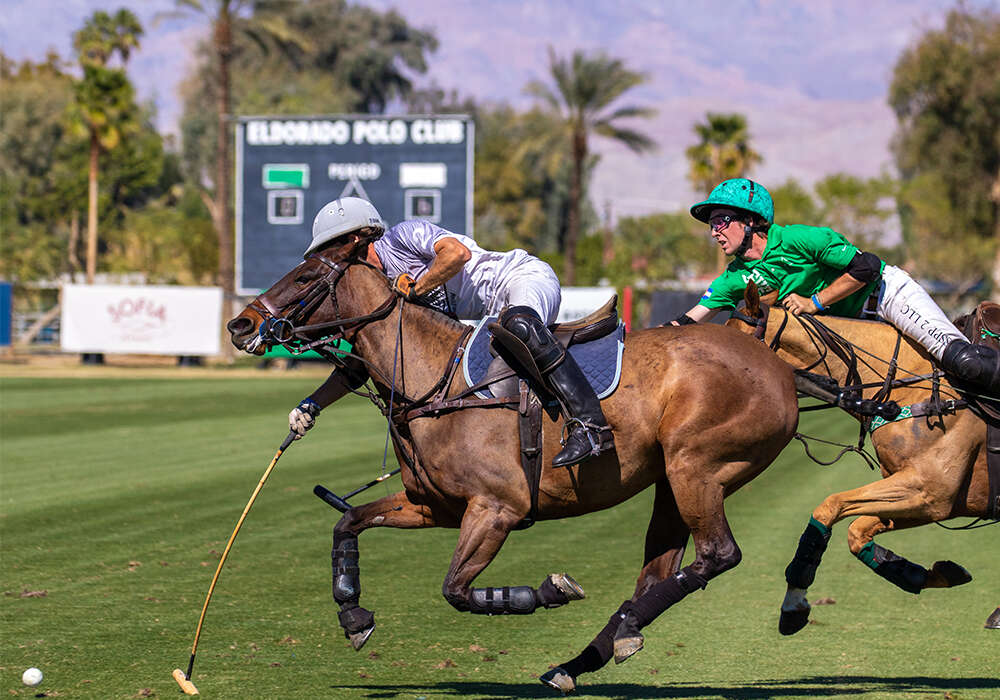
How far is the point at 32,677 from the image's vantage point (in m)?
6.71

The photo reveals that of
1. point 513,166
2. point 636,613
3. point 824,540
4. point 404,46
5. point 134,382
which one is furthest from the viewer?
point 404,46

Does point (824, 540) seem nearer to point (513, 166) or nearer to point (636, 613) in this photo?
point (636, 613)

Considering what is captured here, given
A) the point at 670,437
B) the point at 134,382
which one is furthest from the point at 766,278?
the point at 134,382

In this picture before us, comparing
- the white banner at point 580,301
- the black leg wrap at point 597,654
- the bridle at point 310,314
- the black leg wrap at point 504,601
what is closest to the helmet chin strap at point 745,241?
the bridle at point 310,314

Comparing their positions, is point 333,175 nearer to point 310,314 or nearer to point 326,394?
point 326,394

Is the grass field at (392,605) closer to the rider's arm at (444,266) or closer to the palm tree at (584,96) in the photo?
the rider's arm at (444,266)

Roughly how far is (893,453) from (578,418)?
2098 mm

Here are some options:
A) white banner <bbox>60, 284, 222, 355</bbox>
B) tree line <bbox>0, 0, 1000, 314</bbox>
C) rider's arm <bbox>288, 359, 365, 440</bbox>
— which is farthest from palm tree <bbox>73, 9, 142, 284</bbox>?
rider's arm <bbox>288, 359, 365, 440</bbox>

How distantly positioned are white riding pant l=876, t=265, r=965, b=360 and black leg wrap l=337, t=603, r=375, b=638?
336 cm

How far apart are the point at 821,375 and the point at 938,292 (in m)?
63.3

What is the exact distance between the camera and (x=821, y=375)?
7.15 metres

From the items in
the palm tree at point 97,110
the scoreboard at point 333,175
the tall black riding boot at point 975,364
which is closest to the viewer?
the tall black riding boot at point 975,364

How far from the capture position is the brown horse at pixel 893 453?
7066 mm

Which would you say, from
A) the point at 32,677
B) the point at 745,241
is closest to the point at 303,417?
the point at 32,677
